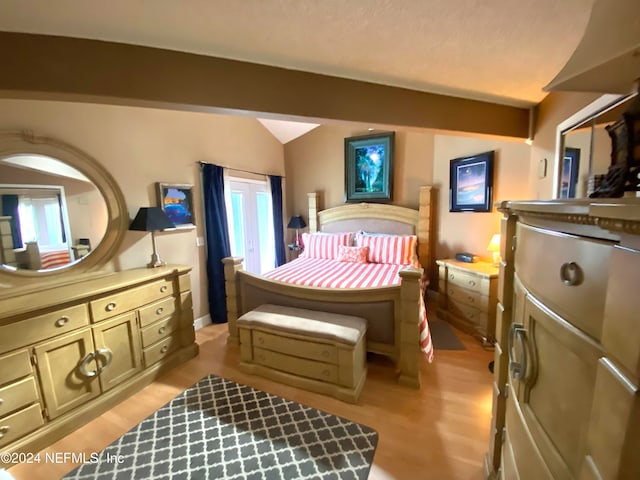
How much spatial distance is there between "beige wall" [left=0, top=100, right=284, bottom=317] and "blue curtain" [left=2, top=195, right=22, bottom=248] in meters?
0.51

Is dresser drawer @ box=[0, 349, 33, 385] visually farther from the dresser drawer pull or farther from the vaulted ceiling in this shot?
the vaulted ceiling

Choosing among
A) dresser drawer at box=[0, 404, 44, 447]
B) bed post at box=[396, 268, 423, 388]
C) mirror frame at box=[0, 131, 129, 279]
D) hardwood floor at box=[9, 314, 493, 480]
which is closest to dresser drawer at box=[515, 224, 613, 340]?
bed post at box=[396, 268, 423, 388]

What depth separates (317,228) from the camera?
4.79m

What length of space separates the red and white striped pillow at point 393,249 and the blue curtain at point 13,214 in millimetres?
3453

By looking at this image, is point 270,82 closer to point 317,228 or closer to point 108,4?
point 108,4

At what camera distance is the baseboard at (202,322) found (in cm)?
332

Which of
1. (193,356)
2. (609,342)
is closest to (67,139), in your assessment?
(193,356)

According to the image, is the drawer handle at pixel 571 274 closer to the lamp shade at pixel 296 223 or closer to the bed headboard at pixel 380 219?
the bed headboard at pixel 380 219

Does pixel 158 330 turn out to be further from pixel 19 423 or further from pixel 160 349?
pixel 19 423

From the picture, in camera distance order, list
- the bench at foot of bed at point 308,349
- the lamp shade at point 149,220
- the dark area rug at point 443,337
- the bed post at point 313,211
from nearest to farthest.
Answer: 1. the bench at foot of bed at point 308,349
2. the lamp shade at point 149,220
3. the dark area rug at point 443,337
4. the bed post at point 313,211

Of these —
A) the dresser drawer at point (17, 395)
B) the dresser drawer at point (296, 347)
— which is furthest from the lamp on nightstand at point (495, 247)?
the dresser drawer at point (17, 395)

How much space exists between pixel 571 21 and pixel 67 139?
330 centimetres

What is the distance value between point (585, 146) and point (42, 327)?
10.7ft

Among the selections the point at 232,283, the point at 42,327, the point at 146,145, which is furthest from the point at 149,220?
the point at 42,327
